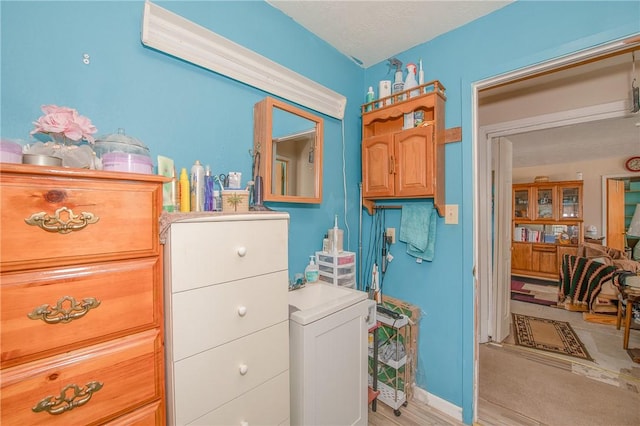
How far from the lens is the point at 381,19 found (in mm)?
1765

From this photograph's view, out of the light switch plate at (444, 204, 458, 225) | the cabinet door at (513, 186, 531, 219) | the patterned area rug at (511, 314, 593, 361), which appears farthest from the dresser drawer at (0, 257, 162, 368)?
the cabinet door at (513, 186, 531, 219)

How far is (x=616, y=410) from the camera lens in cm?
191

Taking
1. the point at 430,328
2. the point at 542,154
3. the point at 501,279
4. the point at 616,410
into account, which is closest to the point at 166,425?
the point at 430,328

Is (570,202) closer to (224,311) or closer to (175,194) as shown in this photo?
(224,311)

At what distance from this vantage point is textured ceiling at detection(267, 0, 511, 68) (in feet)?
5.38

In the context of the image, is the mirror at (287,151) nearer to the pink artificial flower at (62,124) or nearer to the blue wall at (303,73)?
the blue wall at (303,73)

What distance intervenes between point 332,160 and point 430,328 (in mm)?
1538

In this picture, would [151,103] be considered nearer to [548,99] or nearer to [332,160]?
[332,160]

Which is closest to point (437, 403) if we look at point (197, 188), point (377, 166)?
point (377, 166)

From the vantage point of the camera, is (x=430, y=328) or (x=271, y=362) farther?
(x=430, y=328)

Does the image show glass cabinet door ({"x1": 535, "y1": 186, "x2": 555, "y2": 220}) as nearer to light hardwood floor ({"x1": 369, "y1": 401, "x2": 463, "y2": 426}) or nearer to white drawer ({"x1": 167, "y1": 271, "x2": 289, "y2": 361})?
light hardwood floor ({"x1": 369, "y1": 401, "x2": 463, "y2": 426})

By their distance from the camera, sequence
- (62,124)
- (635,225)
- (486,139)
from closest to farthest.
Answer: (62,124) < (486,139) < (635,225)

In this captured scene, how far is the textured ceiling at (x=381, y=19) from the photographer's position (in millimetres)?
1641

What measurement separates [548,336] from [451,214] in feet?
8.43
